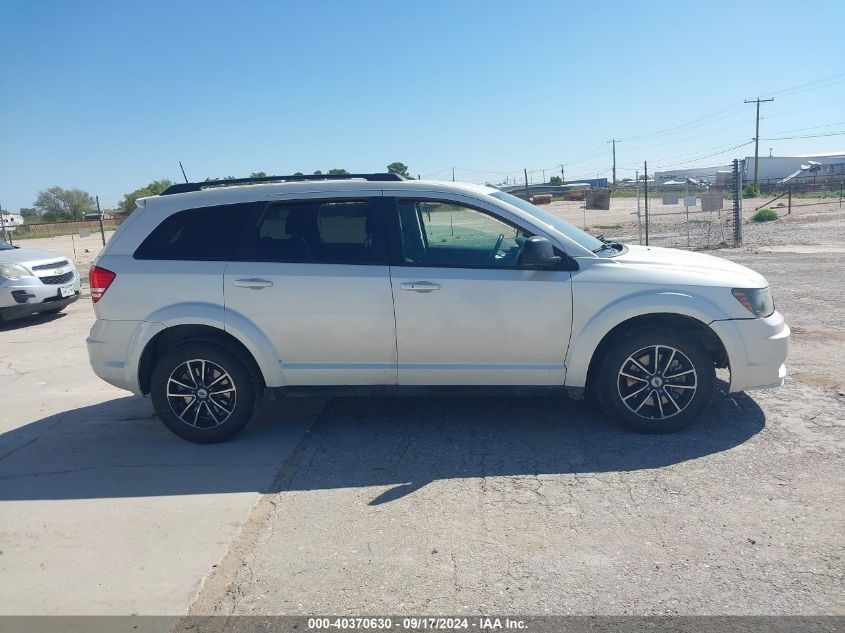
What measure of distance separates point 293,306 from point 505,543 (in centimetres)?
242

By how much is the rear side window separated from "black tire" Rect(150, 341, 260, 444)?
0.71m

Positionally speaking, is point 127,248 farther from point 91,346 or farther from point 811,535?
point 811,535

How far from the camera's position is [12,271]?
37.2 feet

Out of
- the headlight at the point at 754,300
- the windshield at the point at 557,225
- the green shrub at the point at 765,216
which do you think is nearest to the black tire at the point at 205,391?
the windshield at the point at 557,225

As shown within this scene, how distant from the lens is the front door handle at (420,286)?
5277 mm

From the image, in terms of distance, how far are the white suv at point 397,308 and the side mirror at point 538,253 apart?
1 centimetres

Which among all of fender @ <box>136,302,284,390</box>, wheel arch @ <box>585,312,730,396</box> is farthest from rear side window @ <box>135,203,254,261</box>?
wheel arch @ <box>585,312,730,396</box>

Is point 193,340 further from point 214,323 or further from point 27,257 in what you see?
point 27,257

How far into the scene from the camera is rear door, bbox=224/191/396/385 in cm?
536

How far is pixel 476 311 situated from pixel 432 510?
1.56m

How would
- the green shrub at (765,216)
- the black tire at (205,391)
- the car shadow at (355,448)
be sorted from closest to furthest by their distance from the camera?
the car shadow at (355,448) < the black tire at (205,391) < the green shrub at (765,216)

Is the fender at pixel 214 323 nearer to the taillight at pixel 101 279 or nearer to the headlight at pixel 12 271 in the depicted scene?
the taillight at pixel 101 279

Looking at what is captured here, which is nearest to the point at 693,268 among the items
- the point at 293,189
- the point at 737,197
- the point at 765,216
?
the point at 293,189

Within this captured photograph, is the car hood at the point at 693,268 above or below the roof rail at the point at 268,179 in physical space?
below
